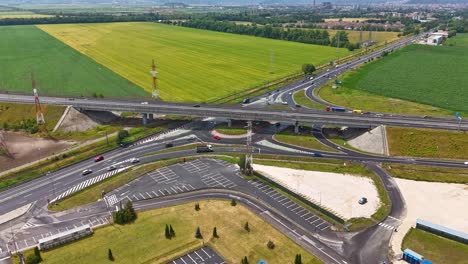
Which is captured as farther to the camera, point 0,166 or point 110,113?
point 110,113

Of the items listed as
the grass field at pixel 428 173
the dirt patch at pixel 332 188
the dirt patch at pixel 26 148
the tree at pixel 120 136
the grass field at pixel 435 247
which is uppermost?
the tree at pixel 120 136

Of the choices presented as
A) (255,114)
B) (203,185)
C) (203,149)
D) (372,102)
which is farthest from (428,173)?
(372,102)

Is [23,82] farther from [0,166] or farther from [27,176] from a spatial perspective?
[27,176]

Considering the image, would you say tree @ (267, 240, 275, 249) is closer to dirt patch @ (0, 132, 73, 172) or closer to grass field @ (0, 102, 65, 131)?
dirt patch @ (0, 132, 73, 172)

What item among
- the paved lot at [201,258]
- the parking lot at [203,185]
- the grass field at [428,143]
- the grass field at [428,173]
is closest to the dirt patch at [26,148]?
the parking lot at [203,185]

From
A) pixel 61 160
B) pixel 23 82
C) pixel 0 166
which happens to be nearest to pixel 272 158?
pixel 61 160

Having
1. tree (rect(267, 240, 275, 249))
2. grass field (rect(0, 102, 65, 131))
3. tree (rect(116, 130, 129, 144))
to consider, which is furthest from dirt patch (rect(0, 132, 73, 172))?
tree (rect(267, 240, 275, 249))

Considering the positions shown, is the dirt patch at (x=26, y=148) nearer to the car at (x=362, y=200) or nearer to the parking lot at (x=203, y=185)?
the parking lot at (x=203, y=185)
